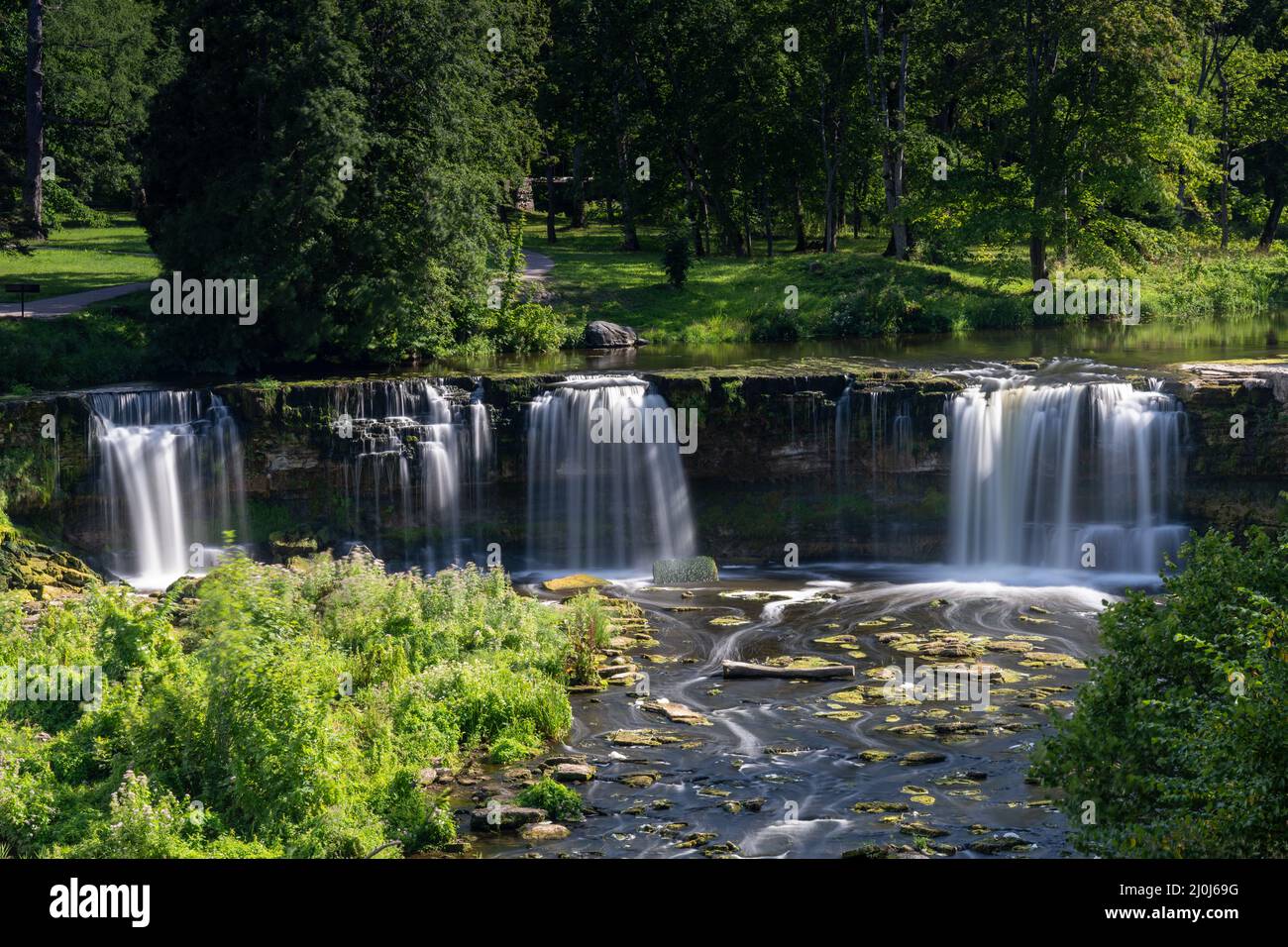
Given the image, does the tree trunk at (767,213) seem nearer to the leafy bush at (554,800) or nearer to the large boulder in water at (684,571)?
the large boulder in water at (684,571)

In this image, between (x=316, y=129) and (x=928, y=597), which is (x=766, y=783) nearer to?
(x=928, y=597)

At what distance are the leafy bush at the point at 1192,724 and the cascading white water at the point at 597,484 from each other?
55.4 ft

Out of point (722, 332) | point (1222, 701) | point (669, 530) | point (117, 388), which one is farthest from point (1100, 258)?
point (1222, 701)

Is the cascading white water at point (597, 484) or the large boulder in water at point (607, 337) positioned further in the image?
the large boulder in water at point (607, 337)

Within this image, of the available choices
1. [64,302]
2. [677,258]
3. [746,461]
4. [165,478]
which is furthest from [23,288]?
[677,258]

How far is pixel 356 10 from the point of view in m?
34.2

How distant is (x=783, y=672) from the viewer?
73.3 ft

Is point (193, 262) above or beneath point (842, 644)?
above

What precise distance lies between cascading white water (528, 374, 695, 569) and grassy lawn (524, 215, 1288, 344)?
1212cm

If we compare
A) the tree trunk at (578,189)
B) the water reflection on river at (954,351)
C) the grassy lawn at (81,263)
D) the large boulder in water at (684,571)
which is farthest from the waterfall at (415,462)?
the tree trunk at (578,189)

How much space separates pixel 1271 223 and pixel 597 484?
127ft

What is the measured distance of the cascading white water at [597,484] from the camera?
30.9 m

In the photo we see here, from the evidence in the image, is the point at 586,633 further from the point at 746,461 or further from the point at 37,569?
the point at 37,569

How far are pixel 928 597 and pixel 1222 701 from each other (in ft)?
47.1
